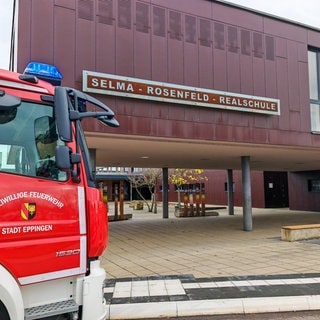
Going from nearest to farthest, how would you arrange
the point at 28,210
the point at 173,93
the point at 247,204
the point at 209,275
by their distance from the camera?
1. the point at 28,210
2. the point at 209,275
3. the point at 173,93
4. the point at 247,204

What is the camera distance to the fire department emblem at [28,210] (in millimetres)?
3297

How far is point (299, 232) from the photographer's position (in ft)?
38.3

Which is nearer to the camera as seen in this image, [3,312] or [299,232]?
[3,312]

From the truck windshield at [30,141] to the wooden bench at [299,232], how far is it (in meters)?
9.52

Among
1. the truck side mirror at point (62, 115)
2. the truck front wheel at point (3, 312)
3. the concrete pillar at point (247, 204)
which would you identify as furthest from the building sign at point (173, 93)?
the truck front wheel at point (3, 312)

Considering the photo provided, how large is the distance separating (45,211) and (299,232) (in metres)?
10.0

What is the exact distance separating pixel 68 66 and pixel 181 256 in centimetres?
554

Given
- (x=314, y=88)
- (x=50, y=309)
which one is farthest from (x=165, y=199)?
(x=50, y=309)

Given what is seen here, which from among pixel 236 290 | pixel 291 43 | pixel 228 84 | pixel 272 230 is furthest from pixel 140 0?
pixel 272 230

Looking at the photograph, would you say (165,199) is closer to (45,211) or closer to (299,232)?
(299,232)

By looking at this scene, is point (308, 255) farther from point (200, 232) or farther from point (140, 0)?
point (140, 0)

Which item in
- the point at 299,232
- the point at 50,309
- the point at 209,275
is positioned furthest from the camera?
the point at 299,232

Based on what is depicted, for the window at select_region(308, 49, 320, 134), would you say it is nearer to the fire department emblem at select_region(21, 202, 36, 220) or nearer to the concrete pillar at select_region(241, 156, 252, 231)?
the concrete pillar at select_region(241, 156, 252, 231)

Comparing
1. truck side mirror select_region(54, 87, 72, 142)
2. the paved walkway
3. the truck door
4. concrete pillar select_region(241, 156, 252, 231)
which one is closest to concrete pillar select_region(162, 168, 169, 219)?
concrete pillar select_region(241, 156, 252, 231)
